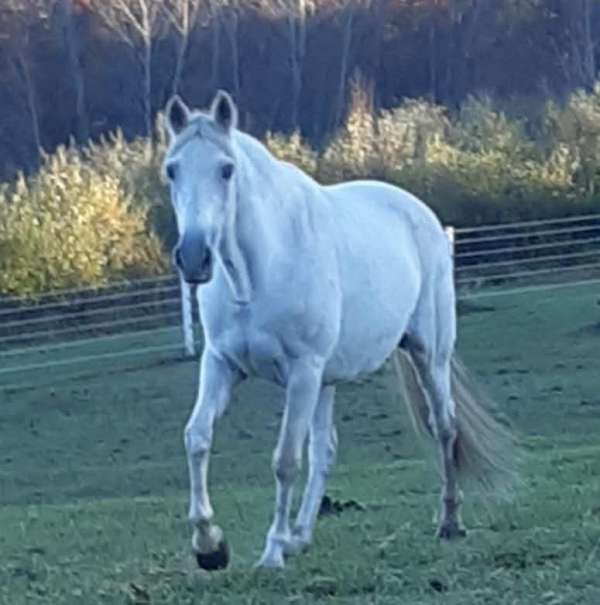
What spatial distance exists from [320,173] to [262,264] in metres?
26.4

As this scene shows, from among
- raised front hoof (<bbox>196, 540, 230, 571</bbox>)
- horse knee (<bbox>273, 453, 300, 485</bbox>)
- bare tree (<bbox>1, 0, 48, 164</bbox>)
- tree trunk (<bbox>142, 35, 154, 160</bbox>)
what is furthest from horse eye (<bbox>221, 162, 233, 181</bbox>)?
bare tree (<bbox>1, 0, 48, 164</bbox>)

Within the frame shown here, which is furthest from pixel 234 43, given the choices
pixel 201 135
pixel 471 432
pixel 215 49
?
pixel 201 135

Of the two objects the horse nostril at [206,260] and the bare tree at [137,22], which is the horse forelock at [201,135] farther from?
the bare tree at [137,22]

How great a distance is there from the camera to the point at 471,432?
8.55 meters

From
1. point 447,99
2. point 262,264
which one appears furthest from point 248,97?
point 262,264

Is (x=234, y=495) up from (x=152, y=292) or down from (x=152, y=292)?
up

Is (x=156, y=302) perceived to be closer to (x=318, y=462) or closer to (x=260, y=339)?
(x=318, y=462)

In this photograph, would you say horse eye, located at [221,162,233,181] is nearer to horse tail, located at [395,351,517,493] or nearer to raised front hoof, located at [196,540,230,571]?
raised front hoof, located at [196,540,230,571]

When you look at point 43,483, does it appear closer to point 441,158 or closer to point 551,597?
point 551,597

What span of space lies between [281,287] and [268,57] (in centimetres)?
4786

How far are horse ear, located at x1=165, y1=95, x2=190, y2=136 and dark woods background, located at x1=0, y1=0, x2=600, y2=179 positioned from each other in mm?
41295

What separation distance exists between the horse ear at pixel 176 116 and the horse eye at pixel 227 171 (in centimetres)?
24

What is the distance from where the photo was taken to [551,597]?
573 cm

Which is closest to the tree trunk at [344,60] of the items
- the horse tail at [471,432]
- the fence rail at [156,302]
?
the fence rail at [156,302]
